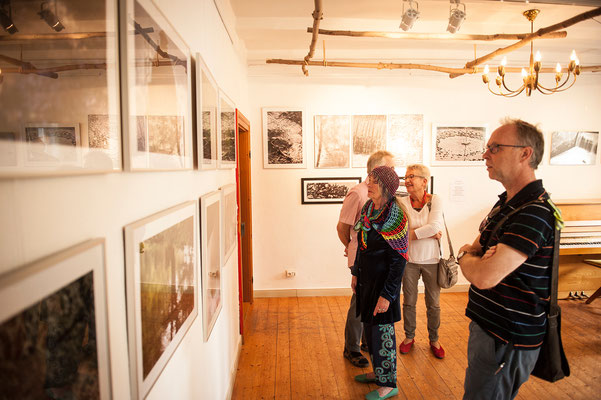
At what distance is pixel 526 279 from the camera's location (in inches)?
63.6

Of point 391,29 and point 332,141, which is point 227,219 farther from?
point 391,29

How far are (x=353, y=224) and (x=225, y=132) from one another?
1279mm

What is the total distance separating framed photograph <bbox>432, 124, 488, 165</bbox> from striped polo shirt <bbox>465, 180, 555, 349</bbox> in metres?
3.59

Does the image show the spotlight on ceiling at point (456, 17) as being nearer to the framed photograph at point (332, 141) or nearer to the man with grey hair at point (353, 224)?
the man with grey hair at point (353, 224)

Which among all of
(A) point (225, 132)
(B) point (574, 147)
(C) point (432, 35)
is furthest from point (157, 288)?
(B) point (574, 147)

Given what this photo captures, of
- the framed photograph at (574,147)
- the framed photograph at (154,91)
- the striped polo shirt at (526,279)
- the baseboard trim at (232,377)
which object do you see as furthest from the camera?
the framed photograph at (574,147)

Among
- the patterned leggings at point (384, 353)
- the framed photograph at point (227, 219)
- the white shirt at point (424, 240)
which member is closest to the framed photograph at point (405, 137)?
the white shirt at point (424, 240)

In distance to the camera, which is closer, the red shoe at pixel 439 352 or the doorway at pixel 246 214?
the red shoe at pixel 439 352

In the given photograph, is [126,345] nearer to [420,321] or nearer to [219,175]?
[219,175]

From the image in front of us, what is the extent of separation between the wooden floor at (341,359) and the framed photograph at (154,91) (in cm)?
230

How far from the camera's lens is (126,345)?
0.97 metres

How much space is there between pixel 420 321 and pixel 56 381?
13.7ft

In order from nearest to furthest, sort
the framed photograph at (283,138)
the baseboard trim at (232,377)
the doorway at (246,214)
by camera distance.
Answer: the baseboard trim at (232,377) < the doorway at (246,214) < the framed photograph at (283,138)

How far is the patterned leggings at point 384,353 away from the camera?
2635 millimetres
